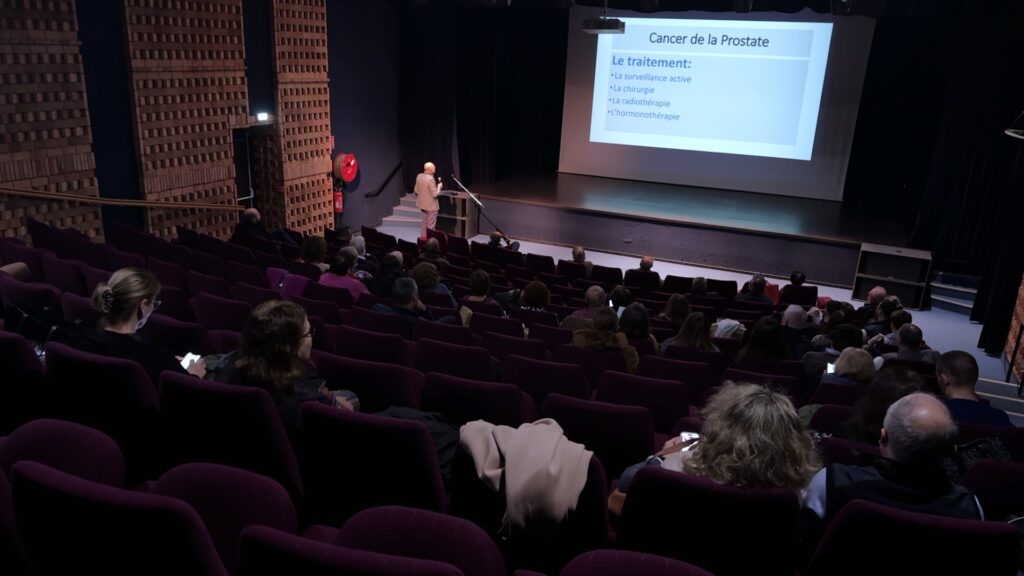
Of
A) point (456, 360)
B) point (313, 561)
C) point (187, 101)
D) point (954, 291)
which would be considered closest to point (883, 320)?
point (954, 291)

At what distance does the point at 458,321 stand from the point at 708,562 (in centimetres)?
378

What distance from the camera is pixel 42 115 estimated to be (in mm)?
7457

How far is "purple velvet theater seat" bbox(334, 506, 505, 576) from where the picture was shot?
6.05 ft

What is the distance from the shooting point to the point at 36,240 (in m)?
6.54

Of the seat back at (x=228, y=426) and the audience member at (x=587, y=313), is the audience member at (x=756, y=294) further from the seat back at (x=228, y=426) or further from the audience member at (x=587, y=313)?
the seat back at (x=228, y=426)

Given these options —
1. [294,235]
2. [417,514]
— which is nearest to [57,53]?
[294,235]

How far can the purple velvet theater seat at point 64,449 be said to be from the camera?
7.09 feet

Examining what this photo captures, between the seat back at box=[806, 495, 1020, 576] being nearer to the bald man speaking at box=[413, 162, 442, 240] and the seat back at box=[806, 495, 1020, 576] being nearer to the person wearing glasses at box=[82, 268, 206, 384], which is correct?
the person wearing glasses at box=[82, 268, 206, 384]

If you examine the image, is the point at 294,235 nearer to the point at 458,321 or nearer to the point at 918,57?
the point at 458,321

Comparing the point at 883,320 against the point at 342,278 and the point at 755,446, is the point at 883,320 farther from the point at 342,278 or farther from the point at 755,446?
the point at 755,446

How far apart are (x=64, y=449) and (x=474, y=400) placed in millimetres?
1564

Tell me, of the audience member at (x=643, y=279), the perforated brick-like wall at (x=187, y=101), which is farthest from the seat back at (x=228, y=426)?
the perforated brick-like wall at (x=187, y=101)

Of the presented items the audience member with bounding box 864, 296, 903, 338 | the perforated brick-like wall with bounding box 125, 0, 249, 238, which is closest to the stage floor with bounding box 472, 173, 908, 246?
the audience member with bounding box 864, 296, 903, 338

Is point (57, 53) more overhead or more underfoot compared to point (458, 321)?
more overhead
